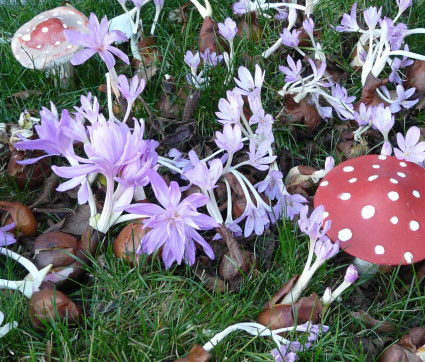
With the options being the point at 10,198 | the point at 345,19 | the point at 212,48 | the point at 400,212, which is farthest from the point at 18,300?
the point at 345,19

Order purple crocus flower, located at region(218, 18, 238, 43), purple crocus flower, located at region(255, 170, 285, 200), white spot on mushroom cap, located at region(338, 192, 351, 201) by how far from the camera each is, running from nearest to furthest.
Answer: white spot on mushroom cap, located at region(338, 192, 351, 201), purple crocus flower, located at region(255, 170, 285, 200), purple crocus flower, located at region(218, 18, 238, 43)

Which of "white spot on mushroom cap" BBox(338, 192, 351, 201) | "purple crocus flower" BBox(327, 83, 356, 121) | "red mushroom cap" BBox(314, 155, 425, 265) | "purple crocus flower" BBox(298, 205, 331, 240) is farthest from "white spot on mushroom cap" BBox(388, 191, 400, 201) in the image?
"purple crocus flower" BBox(327, 83, 356, 121)

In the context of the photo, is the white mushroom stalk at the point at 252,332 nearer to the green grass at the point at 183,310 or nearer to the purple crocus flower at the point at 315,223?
the green grass at the point at 183,310

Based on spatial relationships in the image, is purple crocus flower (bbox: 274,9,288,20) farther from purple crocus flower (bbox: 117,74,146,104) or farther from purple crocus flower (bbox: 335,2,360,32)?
purple crocus flower (bbox: 117,74,146,104)

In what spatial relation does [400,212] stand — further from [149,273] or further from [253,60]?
[253,60]

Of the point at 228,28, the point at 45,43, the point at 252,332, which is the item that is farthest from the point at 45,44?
the point at 252,332
